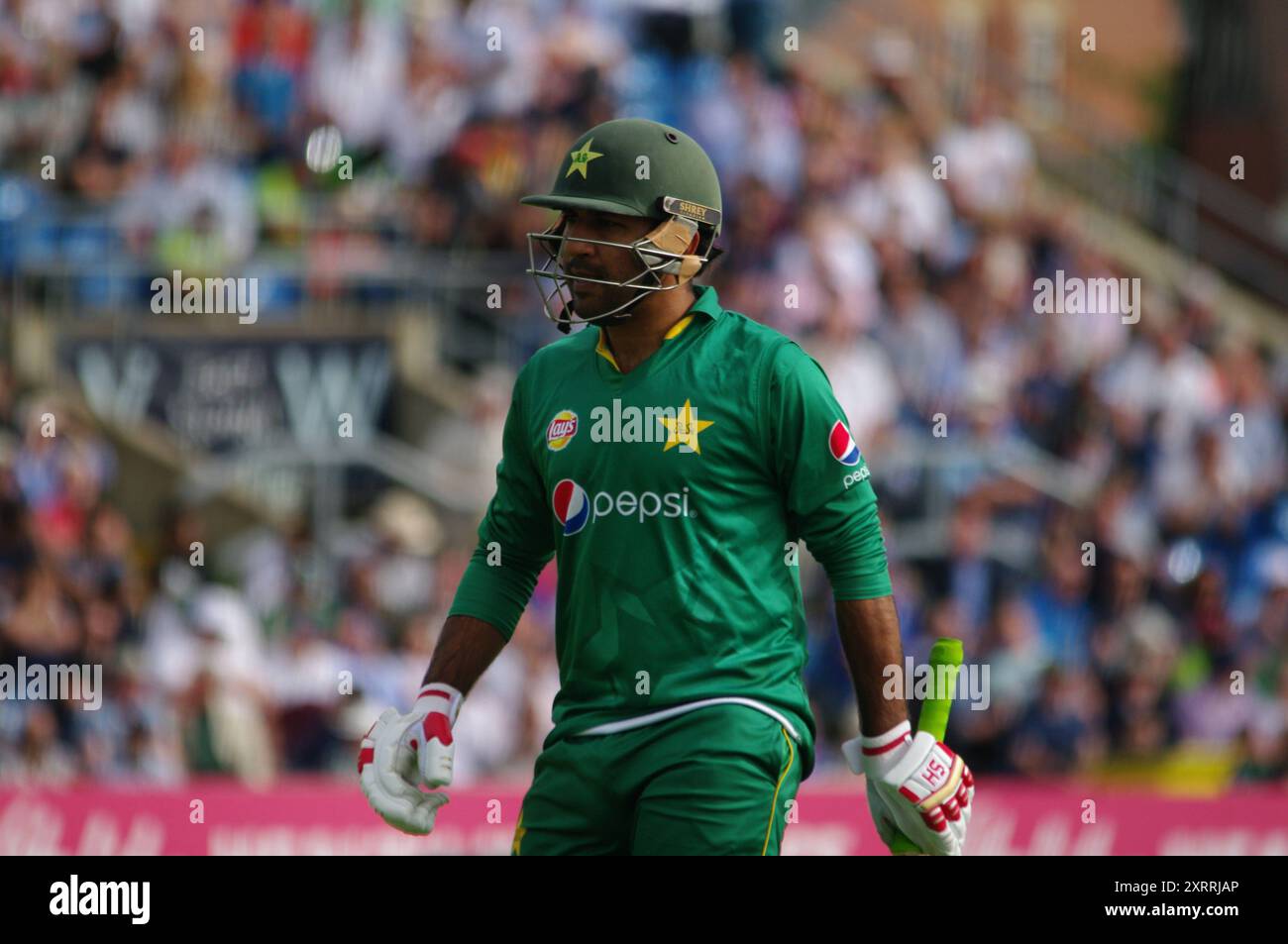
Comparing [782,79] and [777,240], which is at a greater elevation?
[782,79]

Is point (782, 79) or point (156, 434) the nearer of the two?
point (156, 434)

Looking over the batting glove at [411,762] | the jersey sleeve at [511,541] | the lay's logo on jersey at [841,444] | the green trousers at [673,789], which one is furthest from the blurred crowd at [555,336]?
the lay's logo on jersey at [841,444]

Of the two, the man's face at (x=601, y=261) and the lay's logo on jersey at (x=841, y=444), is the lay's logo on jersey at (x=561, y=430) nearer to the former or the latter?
the man's face at (x=601, y=261)

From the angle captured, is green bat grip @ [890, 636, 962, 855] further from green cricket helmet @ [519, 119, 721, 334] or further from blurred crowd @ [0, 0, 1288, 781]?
blurred crowd @ [0, 0, 1288, 781]

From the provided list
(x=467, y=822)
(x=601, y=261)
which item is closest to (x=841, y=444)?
(x=601, y=261)

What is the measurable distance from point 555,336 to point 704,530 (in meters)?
8.20

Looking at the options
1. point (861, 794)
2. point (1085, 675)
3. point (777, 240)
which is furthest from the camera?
point (777, 240)

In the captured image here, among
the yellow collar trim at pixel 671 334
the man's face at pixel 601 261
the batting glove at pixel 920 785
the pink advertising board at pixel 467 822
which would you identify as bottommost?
the pink advertising board at pixel 467 822

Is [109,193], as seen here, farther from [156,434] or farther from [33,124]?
[156,434]

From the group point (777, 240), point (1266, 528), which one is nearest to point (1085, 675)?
point (1266, 528)

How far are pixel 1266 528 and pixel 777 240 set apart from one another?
3552 mm

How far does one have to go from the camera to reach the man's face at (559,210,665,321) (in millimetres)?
4965

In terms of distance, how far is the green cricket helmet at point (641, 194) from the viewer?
16.3 feet

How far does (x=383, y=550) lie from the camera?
1216 cm
